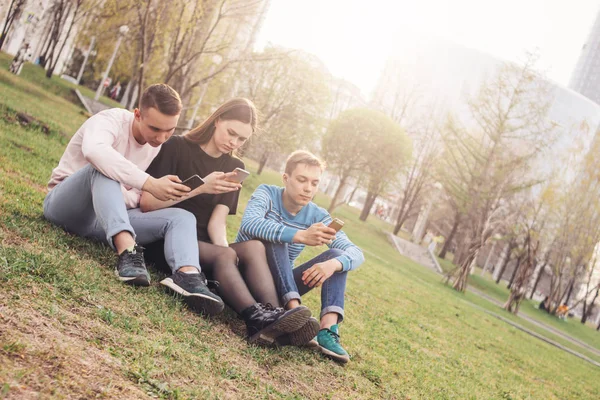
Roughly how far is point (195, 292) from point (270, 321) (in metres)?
0.52

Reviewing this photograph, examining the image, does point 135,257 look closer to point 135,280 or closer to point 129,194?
point 135,280

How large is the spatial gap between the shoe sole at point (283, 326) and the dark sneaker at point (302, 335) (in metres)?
0.06

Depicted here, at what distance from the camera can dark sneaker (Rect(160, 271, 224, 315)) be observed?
3.26 m

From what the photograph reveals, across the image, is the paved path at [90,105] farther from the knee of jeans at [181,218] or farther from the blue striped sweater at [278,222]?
the knee of jeans at [181,218]

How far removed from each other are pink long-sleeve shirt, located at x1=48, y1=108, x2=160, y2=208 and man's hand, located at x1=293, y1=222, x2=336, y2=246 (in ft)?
3.81

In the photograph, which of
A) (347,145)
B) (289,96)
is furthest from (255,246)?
(347,145)

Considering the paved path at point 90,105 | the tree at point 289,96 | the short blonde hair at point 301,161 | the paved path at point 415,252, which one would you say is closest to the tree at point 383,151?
the tree at point 289,96

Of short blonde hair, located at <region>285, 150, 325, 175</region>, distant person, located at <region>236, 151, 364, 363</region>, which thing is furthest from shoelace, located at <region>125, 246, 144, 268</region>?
short blonde hair, located at <region>285, 150, 325, 175</region>

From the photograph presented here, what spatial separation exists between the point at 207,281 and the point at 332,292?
0.97 metres

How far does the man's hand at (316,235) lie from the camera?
348 cm

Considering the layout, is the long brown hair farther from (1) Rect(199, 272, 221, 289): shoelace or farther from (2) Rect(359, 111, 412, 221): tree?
(2) Rect(359, 111, 412, 221): tree

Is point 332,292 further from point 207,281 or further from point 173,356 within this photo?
point 173,356

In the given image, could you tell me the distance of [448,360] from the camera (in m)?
6.09

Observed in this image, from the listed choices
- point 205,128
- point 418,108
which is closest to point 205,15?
point 205,128
